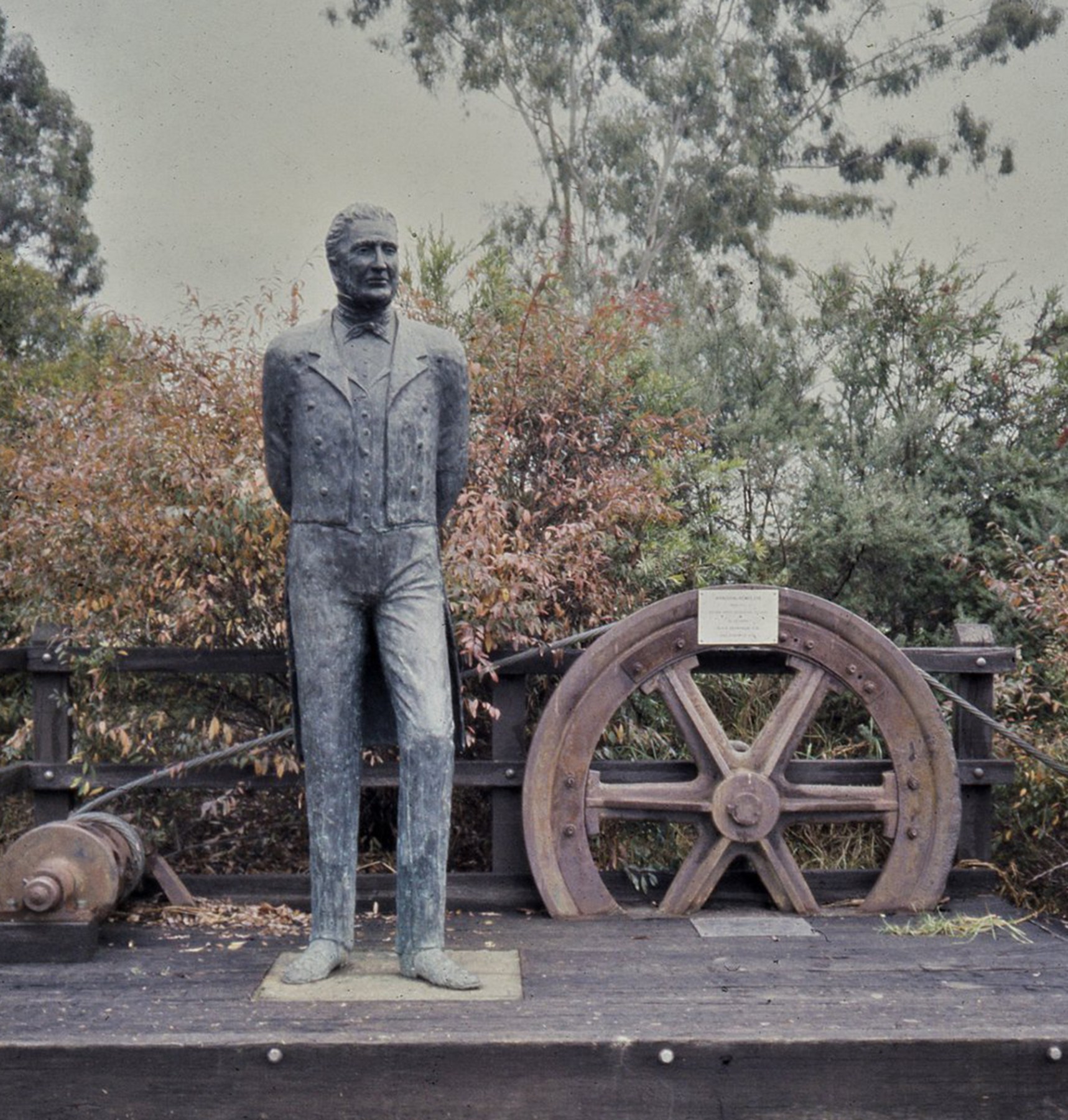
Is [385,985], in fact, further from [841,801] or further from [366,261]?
[366,261]

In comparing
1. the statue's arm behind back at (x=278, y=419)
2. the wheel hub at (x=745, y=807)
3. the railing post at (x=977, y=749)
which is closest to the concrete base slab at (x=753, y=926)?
the wheel hub at (x=745, y=807)

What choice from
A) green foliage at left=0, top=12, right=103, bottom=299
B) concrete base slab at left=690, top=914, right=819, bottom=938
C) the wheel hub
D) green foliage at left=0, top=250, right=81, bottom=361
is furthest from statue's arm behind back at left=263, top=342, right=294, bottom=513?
green foliage at left=0, top=12, right=103, bottom=299

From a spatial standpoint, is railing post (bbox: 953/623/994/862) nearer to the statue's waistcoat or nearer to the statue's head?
the statue's waistcoat

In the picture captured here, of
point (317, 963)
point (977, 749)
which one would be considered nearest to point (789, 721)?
point (977, 749)

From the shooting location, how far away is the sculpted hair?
3.29m

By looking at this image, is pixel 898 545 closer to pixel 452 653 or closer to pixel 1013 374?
pixel 1013 374

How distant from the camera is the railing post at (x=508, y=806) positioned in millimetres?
4191

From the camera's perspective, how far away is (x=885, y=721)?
4043mm

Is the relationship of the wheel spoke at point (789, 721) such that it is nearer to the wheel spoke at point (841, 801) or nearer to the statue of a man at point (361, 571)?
the wheel spoke at point (841, 801)

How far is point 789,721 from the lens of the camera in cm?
403

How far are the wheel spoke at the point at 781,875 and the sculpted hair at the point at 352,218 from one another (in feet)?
7.34

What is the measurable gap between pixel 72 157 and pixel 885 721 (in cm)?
1073

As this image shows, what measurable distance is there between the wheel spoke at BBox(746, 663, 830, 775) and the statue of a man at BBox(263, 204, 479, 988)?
3.83ft

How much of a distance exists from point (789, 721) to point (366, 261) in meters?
1.97
